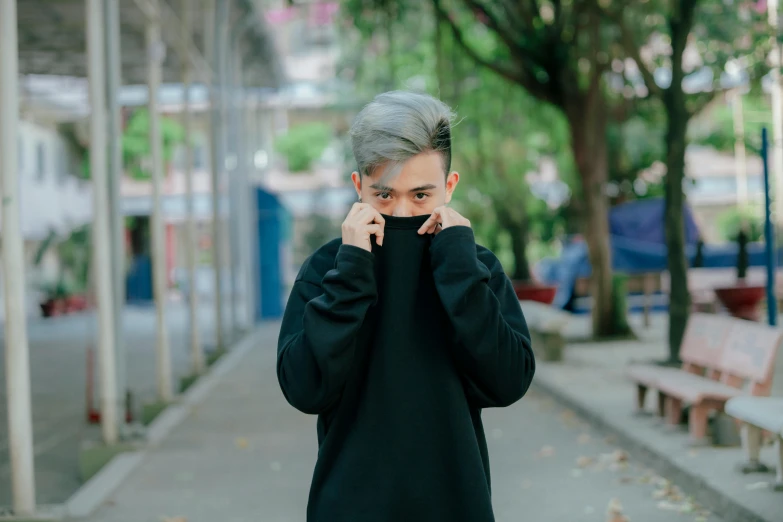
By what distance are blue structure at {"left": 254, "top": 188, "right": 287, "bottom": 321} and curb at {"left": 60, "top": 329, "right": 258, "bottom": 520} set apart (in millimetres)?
9391

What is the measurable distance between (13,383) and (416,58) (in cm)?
1909

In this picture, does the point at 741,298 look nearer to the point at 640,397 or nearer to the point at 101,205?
the point at 640,397

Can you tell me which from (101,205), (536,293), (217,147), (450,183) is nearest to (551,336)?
(217,147)

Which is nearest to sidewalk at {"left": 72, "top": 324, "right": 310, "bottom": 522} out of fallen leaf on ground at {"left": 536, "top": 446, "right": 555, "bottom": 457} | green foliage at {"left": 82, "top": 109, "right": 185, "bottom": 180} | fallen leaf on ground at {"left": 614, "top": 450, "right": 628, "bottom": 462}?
fallen leaf on ground at {"left": 536, "top": 446, "right": 555, "bottom": 457}

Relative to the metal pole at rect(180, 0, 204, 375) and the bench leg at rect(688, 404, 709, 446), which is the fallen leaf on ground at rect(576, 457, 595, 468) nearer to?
the bench leg at rect(688, 404, 709, 446)

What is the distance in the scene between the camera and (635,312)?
2438 centimetres

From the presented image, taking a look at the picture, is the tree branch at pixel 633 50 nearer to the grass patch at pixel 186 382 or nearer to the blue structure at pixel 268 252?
the grass patch at pixel 186 382

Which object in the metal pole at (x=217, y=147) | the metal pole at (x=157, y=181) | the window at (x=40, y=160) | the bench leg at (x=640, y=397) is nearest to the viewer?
the bench leg at (x=640, y=397)

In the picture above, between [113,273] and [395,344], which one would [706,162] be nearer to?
[113,273]

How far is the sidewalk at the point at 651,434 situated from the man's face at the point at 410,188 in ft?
11.5

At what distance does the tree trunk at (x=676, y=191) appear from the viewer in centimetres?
1174

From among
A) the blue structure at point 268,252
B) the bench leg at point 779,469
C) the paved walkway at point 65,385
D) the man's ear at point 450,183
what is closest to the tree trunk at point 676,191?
the paved walkway at point 65,385

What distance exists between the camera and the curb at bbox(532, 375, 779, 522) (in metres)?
5.74

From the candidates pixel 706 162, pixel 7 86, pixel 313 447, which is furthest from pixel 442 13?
pixel 706 162
